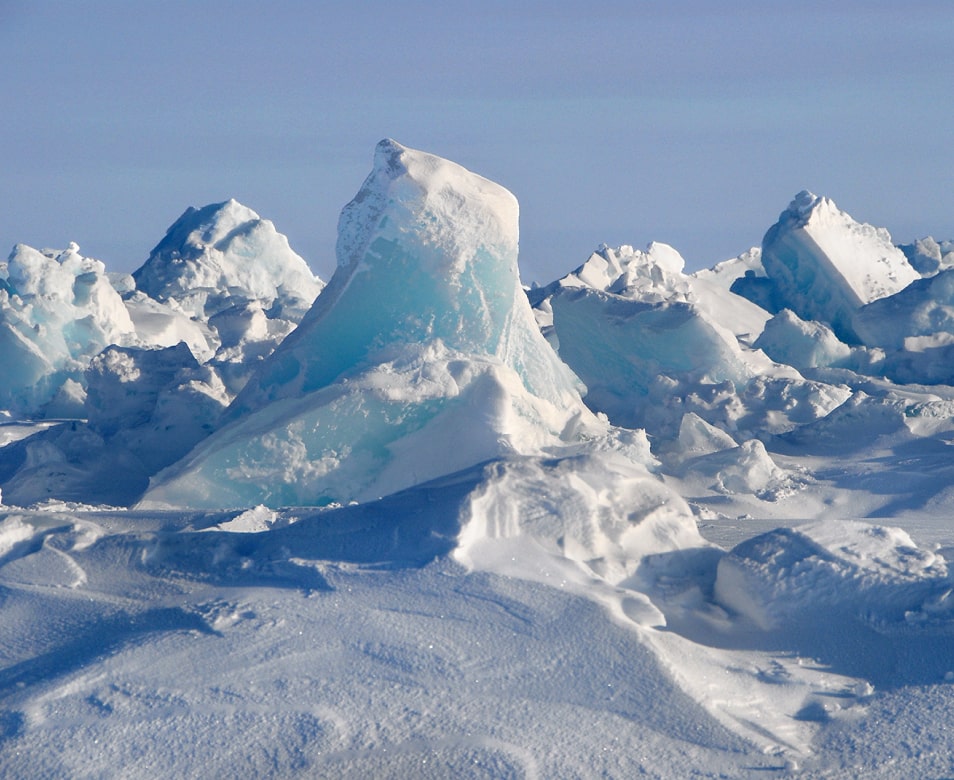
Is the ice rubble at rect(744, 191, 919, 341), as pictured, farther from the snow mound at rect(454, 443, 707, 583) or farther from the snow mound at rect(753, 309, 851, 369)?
the snow mound at rect(454, 443, 707, 583)

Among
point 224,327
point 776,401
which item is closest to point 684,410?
point 776,401

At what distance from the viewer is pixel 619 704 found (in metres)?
3.16

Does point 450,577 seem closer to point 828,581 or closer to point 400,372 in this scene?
point 828,581

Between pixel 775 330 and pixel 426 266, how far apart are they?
6.15 metres

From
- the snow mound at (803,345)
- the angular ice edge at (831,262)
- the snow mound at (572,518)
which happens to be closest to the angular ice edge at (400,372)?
the snow mound at (572,518)

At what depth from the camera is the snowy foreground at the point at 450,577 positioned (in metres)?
3.07

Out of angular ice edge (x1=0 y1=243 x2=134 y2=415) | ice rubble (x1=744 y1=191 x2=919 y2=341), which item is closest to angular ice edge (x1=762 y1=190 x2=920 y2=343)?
ice rubble (x1=744 y1=191 x2=919 y2=341)

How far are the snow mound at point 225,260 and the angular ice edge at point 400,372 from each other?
428 inches

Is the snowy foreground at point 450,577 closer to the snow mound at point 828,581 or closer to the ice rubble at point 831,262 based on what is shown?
the snow mound at point 828,581

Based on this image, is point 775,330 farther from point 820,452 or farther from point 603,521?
point 603,521

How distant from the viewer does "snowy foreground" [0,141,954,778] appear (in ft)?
10.1

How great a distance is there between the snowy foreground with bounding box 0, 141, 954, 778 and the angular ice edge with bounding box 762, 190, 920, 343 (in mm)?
6989

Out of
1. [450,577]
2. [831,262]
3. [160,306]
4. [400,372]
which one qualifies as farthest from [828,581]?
[160,306]

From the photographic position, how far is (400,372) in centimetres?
641
